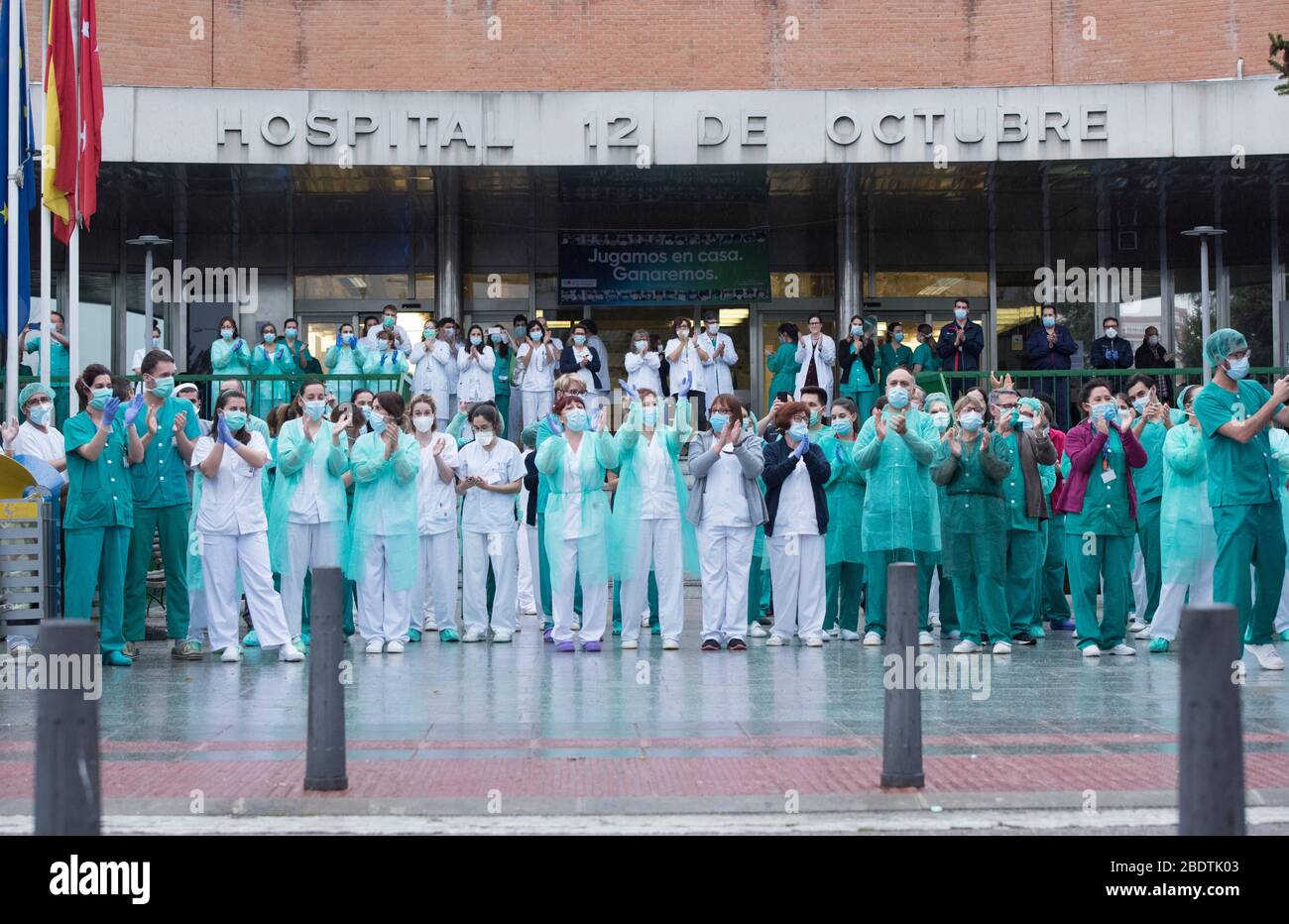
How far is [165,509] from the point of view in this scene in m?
12.2

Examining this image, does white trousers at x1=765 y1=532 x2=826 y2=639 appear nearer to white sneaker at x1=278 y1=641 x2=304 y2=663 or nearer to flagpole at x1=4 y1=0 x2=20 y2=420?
white sneaker at x1=278 y1=641 x2=304 y2=663

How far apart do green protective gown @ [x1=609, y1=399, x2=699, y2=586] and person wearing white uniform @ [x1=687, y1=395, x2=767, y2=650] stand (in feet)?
0.94

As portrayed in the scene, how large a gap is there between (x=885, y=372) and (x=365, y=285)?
9317mm

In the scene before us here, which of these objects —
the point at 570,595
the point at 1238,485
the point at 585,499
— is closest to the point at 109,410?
the point at 585,499

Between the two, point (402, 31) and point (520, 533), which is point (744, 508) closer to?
point (520, 533)

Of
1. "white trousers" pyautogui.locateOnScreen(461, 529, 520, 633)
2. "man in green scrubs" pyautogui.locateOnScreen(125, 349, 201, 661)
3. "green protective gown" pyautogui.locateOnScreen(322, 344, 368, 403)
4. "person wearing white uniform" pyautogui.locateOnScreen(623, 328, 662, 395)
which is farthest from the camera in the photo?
"person wearing white uniform" pyautogui.locateOnScreen(623, 328, 662, 395)

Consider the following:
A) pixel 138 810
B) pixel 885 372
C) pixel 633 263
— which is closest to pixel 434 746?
pixel 138 810

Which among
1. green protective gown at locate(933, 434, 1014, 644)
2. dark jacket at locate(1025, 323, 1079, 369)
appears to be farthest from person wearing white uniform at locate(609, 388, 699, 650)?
dark jacket at locate(1025, 323, 1079, 369)

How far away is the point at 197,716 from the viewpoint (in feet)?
28.9

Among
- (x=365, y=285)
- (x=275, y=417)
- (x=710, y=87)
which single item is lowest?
Result: (x=275, y=417)

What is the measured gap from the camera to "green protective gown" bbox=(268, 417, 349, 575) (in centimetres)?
1205

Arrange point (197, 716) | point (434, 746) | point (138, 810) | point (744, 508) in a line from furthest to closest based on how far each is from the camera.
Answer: point (744, 508) < point (197, 716) < point (434, 746) < point (138, 810)

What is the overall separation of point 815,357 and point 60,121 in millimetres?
11202

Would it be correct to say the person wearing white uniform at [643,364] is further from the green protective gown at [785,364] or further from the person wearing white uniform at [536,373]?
the green protective gown at [785,364]
